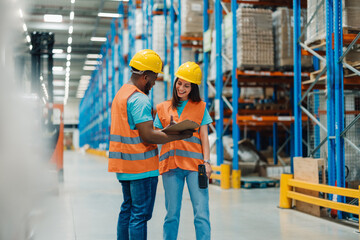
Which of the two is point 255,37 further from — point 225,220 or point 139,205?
point 139,205

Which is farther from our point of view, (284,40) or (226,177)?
(284,40)

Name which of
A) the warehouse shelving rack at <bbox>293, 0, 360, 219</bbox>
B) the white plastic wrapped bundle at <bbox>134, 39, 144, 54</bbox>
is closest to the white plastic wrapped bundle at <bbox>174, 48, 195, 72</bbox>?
the white plastic wrapped bundle at <bbox>134, 39, 144, 54</bbox>

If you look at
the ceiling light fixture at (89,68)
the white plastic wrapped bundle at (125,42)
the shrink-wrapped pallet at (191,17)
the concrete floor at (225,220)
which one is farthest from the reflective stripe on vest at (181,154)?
the ceiling light fixture at (89,68)

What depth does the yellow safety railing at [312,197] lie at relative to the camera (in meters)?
4.54

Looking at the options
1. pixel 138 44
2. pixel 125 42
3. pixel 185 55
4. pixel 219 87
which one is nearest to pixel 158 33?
pixel 185 55

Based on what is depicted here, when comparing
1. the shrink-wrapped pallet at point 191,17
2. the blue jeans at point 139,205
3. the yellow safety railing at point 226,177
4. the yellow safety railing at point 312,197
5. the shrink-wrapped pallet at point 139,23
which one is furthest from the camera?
the shrink-wrapped pallet at point 139,23

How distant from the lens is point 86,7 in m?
22.5

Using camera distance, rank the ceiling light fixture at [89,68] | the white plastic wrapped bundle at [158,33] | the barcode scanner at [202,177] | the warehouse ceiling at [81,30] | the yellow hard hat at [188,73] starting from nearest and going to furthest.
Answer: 1. the barcode scanner at [202,177]
2. the yellow hard hat at [188,73]
3. the white plastic wrapped bundle at [158,33]
4. the warehouse ceiling at [81,30]
5. the ceiling light fixture at [89,68]

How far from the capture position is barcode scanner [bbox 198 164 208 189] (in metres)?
3.10

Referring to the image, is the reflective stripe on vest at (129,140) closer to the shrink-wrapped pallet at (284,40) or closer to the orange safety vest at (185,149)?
the orange safety vest at (185,149)

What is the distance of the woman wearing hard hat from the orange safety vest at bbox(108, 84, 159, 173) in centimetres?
42

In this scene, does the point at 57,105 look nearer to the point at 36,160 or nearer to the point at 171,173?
the point at 171,173

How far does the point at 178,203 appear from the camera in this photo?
3168 millimetres

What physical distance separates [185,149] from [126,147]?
60 centimetres
